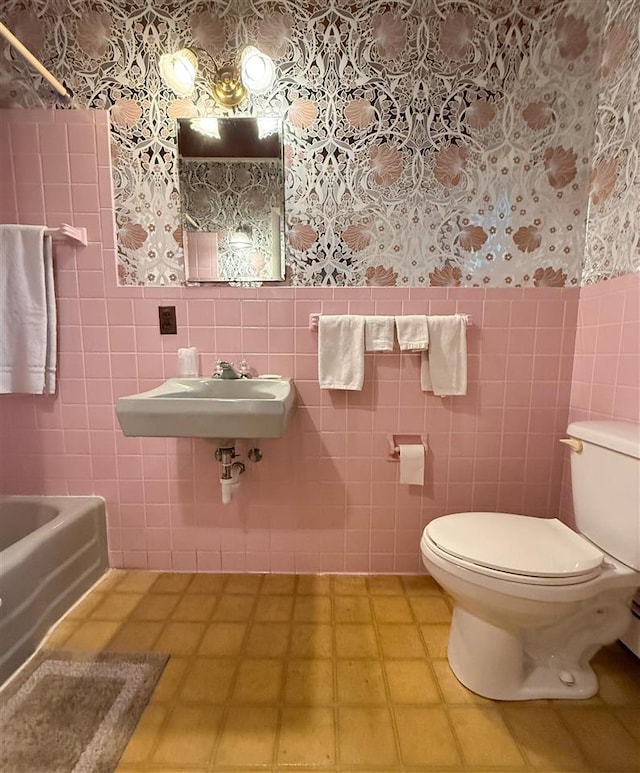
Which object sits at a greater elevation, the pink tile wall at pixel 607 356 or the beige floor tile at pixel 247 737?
the pink tile wall at pixel 607 356

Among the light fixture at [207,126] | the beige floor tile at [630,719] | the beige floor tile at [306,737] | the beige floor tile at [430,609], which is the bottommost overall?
the beige floor tile at [430,609]

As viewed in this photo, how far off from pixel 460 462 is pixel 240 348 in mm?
1040

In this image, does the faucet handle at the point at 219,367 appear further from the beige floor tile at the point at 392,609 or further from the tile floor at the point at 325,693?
the beige floor tile at the point at 392,609

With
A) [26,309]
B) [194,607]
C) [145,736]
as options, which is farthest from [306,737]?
[26,309]

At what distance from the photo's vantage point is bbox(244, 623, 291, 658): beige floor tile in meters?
1.20

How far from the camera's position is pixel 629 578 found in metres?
1.00

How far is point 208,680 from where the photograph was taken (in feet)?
3.61

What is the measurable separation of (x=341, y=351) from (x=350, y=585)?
38.9 inches

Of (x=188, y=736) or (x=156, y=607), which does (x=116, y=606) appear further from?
(x=188, y=736)

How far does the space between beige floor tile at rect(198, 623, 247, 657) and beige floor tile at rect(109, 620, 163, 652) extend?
18 cm

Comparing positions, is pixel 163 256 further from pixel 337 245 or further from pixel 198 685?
pixel 198 685

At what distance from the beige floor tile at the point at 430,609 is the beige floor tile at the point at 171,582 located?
0.94 metres

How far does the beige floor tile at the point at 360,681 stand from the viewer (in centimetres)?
104

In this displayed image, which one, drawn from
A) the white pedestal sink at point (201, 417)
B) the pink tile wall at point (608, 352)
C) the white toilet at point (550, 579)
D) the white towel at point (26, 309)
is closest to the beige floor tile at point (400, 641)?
the white toilet at point (550, 579)
